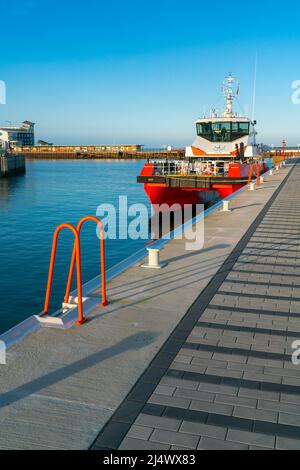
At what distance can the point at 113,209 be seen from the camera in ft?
96.5

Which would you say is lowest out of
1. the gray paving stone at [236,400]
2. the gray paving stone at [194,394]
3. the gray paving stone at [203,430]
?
the gray paving stone at [203,430]

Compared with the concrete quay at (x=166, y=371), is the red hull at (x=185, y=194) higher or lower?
higher

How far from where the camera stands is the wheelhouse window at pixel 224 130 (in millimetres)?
30266

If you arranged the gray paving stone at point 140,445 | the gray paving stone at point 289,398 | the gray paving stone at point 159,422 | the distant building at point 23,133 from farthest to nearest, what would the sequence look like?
the distant building at point 23,133
the gray paving stone at point 289,398
the gray paving stone at point 159,422
the gray paving stone at point 140,445

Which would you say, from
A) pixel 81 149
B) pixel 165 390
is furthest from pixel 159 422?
pixel 81 149

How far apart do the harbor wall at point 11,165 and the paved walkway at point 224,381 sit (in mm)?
57507

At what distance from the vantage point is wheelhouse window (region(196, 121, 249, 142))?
3027 centimetres

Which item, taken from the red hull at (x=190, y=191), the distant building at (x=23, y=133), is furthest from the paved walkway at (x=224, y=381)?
the distant building at (x=23, y=133)

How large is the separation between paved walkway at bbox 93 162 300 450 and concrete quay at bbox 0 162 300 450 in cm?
1

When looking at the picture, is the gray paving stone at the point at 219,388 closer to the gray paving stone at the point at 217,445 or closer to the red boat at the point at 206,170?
the gray paving stone at the point at 217,445

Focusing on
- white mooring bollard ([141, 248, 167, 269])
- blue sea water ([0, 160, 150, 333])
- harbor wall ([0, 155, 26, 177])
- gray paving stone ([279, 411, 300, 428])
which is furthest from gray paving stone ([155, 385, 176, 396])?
harbor wall ([0, 155, 26, 177])

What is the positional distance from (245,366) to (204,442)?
4.79 ft

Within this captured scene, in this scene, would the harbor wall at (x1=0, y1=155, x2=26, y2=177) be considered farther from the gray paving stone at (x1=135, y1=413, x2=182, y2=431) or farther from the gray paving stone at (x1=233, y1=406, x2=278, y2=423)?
the gray paving stone at (x1=233, y1=406, x2=278, y2=423)
